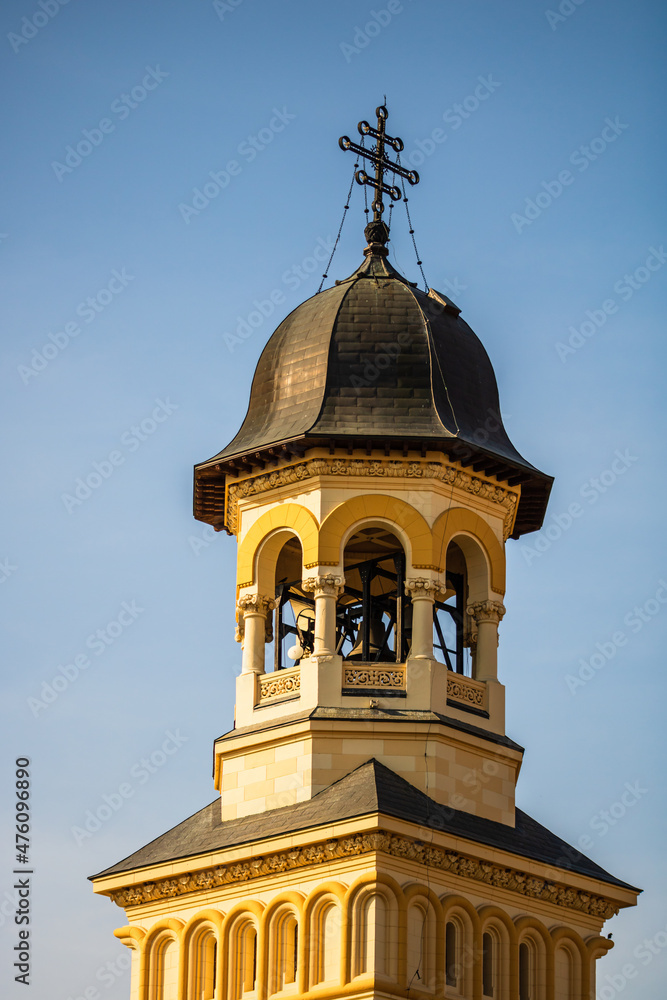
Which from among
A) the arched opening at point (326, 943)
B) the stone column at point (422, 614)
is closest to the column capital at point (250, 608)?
the stone column at point (422, 614)

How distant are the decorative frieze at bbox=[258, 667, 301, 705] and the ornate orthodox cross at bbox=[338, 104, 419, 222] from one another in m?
10.8

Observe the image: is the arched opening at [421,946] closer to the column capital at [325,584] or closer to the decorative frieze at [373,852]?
the decorative frieze at [373,852]

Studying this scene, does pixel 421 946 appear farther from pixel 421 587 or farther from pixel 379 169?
pixel 379 169

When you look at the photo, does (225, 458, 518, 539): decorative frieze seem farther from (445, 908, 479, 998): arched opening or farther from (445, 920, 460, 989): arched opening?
(445, 920, 460, 989): arched opening

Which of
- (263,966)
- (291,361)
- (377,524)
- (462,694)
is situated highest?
(291,361)

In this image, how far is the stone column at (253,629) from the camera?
47.9m

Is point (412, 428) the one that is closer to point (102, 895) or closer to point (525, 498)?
point (525, 498)

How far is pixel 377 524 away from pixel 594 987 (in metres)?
9.76

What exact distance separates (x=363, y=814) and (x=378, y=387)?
31.3 feet

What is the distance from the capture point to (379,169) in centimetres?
5238

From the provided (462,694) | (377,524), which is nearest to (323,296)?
(377,524)

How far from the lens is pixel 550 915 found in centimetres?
4572

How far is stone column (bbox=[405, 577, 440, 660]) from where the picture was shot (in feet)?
153

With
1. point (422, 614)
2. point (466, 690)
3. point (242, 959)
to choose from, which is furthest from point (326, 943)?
point (422, 614)
